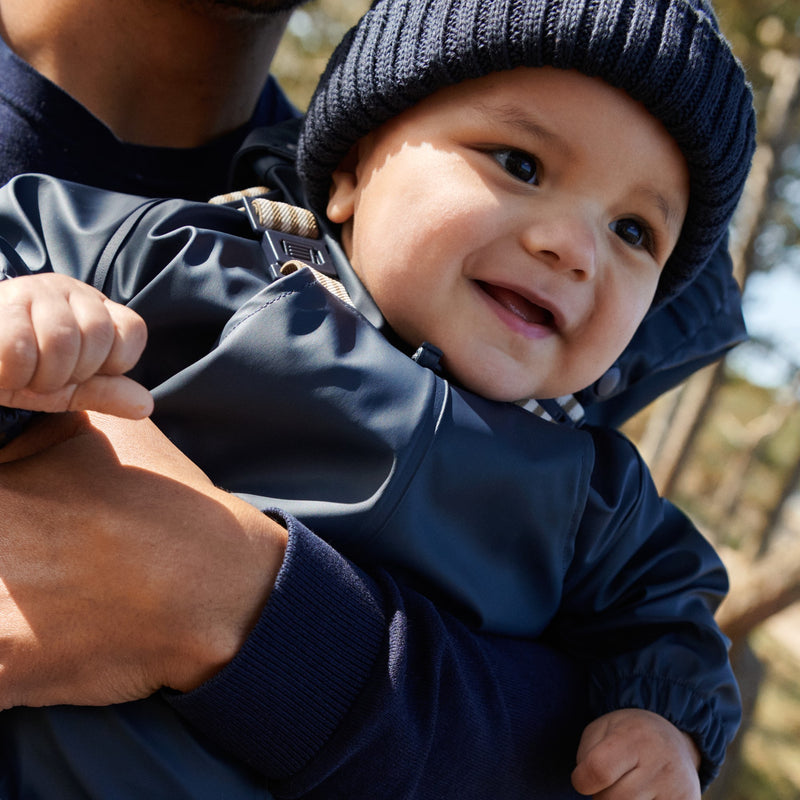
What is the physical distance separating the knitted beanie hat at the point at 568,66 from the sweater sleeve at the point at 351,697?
0.87m

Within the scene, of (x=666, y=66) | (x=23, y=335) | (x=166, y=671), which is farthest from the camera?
(x=666, y=66)

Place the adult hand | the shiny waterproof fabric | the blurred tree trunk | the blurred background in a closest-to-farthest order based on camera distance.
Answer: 1. the adult hand
2. the shiny waterproof fabric
3. the blurred background
4. the blurred tree trunk

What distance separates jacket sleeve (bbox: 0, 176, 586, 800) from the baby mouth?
46 cm

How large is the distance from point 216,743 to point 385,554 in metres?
0.39

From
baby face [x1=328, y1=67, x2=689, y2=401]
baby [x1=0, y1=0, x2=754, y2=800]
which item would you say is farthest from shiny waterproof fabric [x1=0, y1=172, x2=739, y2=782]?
baby face [x1=328, y1=67, x2=689, y2=401]

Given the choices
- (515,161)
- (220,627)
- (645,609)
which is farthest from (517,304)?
(220,627)

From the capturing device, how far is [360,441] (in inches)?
53.3

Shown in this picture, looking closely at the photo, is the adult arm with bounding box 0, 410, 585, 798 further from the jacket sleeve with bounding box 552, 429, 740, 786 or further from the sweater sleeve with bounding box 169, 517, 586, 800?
the jacket sleeve with bounding box 552, 429, 740, 786

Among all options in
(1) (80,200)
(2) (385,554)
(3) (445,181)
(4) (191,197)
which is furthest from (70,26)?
(2) (385,554)

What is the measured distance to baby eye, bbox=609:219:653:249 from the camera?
5.28 ft

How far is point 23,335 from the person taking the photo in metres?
0.90

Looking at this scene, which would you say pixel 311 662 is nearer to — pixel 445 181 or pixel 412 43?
pixel 445 181

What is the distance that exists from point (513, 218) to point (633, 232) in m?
0.30

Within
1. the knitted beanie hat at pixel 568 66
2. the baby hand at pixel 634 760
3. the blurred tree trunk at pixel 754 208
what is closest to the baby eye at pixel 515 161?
the knitted beanie hat at pixel 568 66
